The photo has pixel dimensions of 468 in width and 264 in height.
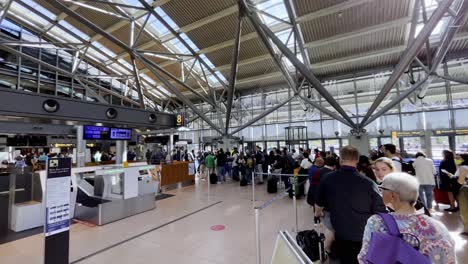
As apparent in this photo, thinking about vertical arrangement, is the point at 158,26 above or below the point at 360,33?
above

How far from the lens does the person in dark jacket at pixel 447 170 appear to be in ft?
16.0

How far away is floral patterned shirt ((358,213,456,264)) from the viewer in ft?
3.58

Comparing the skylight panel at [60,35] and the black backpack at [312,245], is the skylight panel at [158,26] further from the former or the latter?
the black backpack at [312,245]

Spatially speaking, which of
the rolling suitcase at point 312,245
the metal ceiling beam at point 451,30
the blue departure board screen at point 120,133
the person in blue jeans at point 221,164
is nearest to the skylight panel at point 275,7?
the metal ceiling beam at point 451,30

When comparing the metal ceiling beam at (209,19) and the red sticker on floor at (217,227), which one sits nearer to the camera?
the red sticker on floor at (217,227)

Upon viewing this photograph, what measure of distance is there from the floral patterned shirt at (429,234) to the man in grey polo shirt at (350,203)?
3.11 ft

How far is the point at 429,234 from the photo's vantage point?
3.64 feet

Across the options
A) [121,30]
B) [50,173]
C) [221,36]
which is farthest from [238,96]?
[50,173]

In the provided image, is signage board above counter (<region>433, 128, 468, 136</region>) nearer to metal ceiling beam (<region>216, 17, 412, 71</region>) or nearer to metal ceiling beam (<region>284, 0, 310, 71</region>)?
metal ceiling beam (<region>216, 17, 412, 71</region>)

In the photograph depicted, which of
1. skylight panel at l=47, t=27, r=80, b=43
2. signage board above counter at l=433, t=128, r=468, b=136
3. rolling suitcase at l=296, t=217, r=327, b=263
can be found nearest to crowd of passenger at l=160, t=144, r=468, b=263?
rolling suitcase at l=296, t=217, r=327, b=263

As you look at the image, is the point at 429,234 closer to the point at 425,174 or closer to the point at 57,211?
the point at 57,211

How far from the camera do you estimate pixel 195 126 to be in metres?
21.8

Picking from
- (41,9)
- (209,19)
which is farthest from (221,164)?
(41,9)

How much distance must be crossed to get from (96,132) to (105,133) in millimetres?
230
